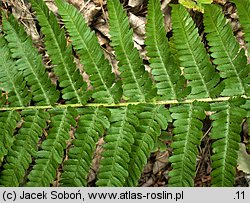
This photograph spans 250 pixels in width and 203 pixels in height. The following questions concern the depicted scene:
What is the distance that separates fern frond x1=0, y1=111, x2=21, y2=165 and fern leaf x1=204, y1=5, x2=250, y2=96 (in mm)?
1376

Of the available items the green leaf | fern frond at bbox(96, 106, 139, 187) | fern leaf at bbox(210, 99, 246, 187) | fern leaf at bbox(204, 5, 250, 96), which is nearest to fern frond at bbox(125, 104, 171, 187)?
fern frond at bbox(96, 106, 139, 187)

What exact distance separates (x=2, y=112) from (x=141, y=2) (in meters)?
1.72

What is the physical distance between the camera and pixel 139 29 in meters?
3.52

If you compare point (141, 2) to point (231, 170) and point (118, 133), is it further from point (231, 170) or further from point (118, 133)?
point (231, 170)

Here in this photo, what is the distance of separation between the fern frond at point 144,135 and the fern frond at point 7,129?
0.81 meters

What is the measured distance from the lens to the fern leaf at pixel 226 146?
2.28 m

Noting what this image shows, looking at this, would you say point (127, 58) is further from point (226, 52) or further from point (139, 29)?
point (139, 29)

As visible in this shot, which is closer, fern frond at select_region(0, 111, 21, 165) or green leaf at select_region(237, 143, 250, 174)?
fern frond at select_region(0, 111, 21, 165)

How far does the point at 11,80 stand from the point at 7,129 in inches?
12.9

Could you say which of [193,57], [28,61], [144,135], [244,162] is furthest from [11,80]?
[244,162]

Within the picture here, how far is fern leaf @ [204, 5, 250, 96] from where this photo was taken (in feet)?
7.41

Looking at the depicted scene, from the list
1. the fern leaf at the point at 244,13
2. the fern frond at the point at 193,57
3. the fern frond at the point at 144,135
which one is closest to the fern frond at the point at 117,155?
the fern frond at the point at 144,135

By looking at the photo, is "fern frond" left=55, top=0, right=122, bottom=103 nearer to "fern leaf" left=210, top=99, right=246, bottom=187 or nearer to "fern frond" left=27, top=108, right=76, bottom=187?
"fern frond" left=27, top=108, right=76, bottom=187
